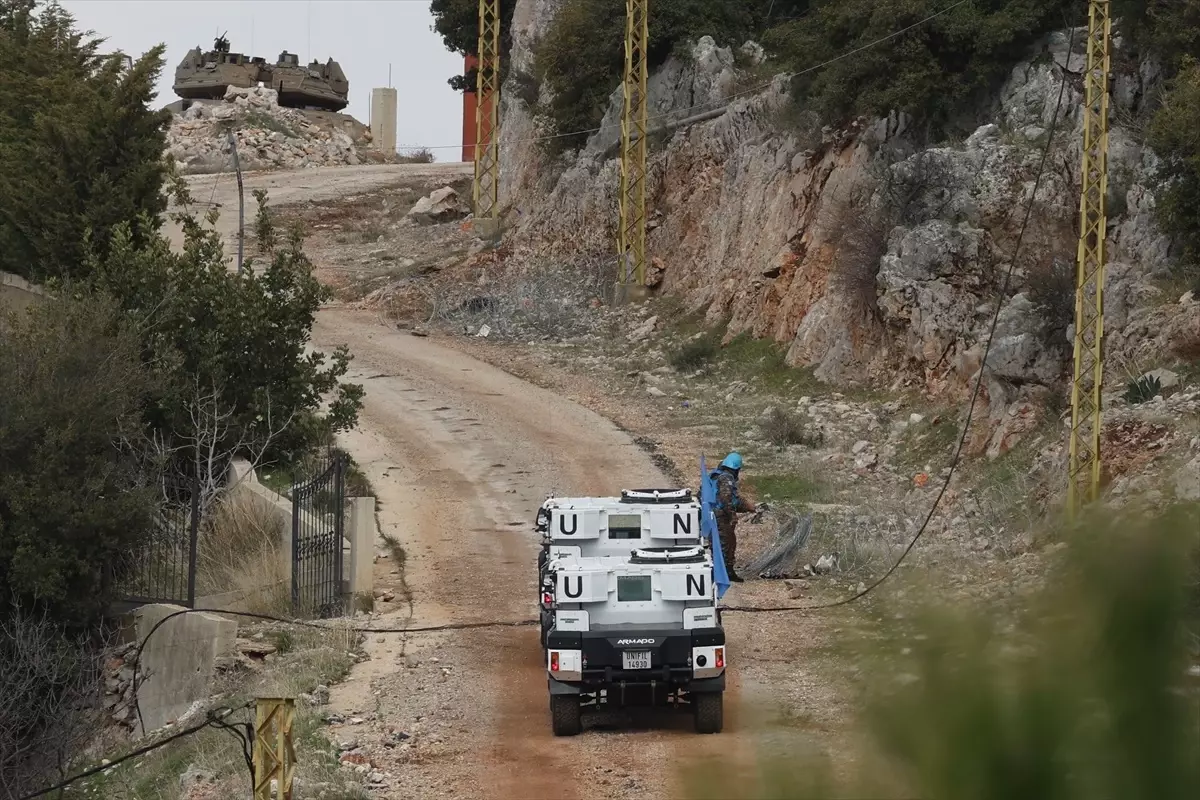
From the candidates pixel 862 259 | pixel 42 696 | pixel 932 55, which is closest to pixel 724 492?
pixel 42 696

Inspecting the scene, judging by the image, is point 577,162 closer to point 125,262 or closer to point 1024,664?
point 125,262

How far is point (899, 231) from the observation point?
28.0 meters

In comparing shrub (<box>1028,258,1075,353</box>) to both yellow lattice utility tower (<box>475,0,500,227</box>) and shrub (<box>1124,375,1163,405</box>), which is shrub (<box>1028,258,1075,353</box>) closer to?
shrub (<box>1124,375,1163,405</box>)

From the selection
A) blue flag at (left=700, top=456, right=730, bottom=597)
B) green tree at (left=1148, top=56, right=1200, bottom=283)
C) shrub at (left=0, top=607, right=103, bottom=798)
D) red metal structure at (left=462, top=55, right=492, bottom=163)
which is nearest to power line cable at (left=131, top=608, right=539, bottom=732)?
shrub at (left=0, top=607, right=103, bottom=798)

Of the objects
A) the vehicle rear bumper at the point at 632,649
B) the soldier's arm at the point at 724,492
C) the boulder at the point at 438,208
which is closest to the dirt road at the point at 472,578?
the vehicle rear bumper at the point at 632,649

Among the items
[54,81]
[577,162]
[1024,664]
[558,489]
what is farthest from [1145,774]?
[577,162]

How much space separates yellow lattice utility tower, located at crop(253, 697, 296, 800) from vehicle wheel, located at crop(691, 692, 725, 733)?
3.56 metres

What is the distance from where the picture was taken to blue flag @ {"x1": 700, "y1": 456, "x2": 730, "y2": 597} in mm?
15367

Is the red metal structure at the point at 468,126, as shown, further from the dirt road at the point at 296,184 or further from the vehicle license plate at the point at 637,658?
the vehicle license plate at the point at 637,658

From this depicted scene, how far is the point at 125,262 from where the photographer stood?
2355 cm

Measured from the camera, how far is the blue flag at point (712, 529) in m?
15.4

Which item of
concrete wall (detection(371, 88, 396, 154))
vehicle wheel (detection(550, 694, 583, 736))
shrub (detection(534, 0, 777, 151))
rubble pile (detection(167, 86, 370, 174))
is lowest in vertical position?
vehicle wheel (detection(550, 694, 583, 736))

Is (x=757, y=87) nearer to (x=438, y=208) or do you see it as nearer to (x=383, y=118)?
(x=438, y=208)

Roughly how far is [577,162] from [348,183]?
1852cm
